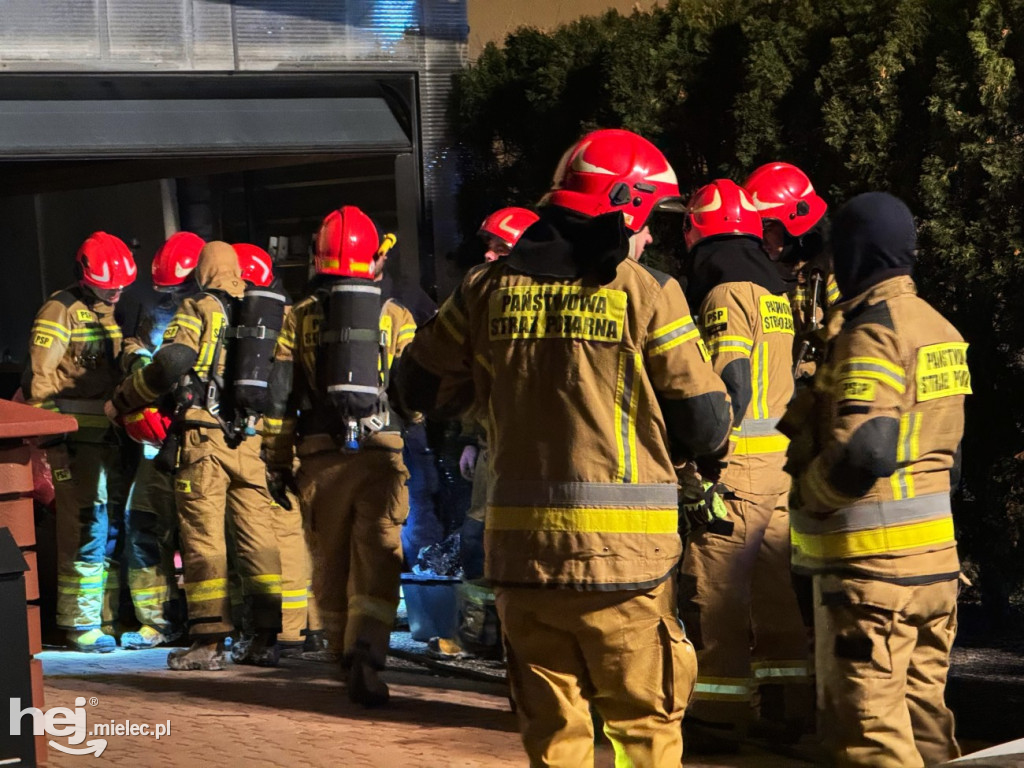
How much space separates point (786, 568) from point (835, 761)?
1561 mm

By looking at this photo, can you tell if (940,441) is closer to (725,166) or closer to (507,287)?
(507,287)

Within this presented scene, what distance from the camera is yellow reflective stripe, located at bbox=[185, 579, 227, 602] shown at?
7707mm

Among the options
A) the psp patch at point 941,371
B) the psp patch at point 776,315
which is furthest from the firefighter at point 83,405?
the psp patch at point 941,371

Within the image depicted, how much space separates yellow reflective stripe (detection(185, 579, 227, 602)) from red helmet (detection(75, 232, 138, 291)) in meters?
2.13

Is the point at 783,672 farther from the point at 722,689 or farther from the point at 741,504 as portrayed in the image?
the point at 741,504

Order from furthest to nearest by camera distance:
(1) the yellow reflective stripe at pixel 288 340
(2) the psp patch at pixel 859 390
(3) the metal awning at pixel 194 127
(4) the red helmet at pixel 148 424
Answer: (3) the metal awning at pixel 194 127 → (4) the red helmet at pixel 148 424 → (1) the yellow reflective stripe at pixel 288 340 → (2) the psp patch at pixel 859 390

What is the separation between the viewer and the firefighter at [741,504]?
5.58 metres

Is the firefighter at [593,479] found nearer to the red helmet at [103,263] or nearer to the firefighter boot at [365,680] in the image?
the firefighter boot at [365,680]

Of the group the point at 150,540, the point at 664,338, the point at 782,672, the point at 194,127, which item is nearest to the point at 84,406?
the point at 150,540

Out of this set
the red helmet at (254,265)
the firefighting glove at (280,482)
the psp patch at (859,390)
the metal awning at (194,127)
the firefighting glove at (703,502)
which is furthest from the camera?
the metal awning at (194,127)

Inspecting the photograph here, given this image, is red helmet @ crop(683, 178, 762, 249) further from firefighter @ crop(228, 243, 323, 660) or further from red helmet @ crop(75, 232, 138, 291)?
red helmet @ crop(75, 232, 138, 291)

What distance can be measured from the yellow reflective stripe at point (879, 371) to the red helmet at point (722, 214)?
1742 mm

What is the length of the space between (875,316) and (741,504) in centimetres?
163

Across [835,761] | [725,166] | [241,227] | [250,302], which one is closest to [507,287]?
[835,761]
